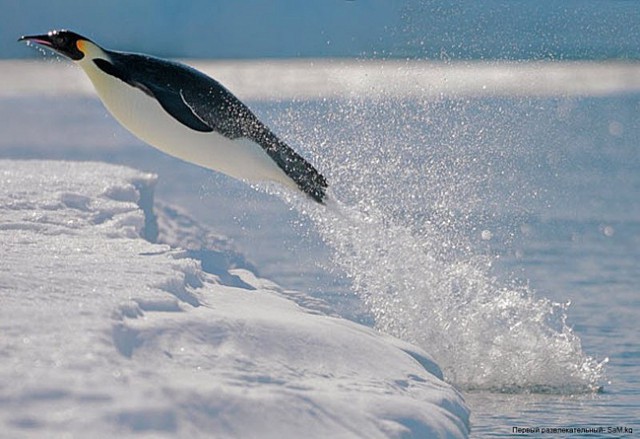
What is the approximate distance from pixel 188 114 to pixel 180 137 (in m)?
0.15

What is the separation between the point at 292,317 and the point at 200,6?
417 feet

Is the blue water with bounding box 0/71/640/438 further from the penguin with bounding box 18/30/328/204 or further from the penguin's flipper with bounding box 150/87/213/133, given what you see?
the penguin's flipper with bounding box 150/87/213/133

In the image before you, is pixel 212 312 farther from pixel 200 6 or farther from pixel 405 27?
pixel 405 27

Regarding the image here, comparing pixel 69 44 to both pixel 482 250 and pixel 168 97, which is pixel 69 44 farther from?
pixel 482 250

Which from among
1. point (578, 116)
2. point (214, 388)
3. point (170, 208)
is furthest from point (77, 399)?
point (578, 116)

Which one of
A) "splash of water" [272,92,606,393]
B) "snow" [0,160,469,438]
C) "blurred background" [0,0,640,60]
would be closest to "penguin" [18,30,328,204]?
"splash of water" [272,92,606,393]

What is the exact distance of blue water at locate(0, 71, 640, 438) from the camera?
22.4 ft

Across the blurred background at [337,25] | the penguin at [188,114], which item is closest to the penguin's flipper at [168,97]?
the penguin at [188,114]

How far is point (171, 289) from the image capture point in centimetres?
530

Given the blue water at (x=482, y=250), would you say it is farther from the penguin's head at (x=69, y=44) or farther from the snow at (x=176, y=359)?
the penguin's head at (x=69, y=44)

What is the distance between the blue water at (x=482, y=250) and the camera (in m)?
6.84

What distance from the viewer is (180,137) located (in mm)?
7867

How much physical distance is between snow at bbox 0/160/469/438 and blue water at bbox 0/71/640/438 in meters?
1.02

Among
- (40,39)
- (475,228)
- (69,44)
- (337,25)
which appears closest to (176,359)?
(40,39)
